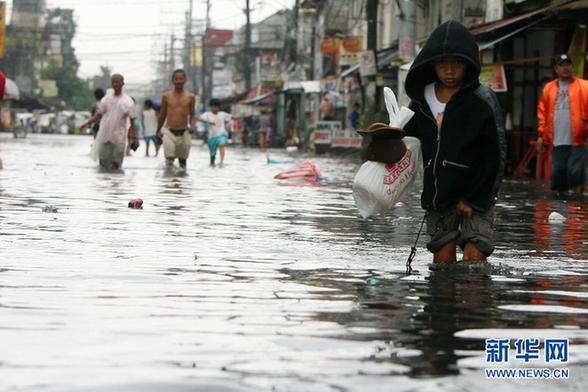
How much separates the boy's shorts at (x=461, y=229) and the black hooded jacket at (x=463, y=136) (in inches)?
3.0

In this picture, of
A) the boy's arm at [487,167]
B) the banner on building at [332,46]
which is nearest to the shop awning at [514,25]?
the boy's arm at [487,167]

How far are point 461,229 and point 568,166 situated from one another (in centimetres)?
881

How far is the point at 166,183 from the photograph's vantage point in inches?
727

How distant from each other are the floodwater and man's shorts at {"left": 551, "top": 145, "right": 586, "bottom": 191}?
3.80 metres

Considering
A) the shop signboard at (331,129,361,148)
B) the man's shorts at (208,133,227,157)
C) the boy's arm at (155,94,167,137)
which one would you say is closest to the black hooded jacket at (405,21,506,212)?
the boy's arm at (155,94,167,137)

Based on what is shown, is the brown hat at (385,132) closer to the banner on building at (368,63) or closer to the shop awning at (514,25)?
the shop awning at (514,25)

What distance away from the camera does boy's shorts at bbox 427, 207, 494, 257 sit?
771 centimetres

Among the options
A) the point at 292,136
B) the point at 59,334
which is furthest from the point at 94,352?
the point at 292,136

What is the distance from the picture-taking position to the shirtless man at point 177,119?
22203 mm

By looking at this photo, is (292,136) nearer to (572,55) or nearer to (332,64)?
(332,64)

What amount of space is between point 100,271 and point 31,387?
3.24m

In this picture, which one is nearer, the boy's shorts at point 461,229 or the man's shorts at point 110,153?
the boy's shorts at point 461,229

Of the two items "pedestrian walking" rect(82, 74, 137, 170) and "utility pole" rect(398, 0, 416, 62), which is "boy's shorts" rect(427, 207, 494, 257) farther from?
"utility pole" rect(398, 0, 416, 62)

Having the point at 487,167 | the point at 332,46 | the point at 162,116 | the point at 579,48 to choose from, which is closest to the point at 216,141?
the point at 162,116
